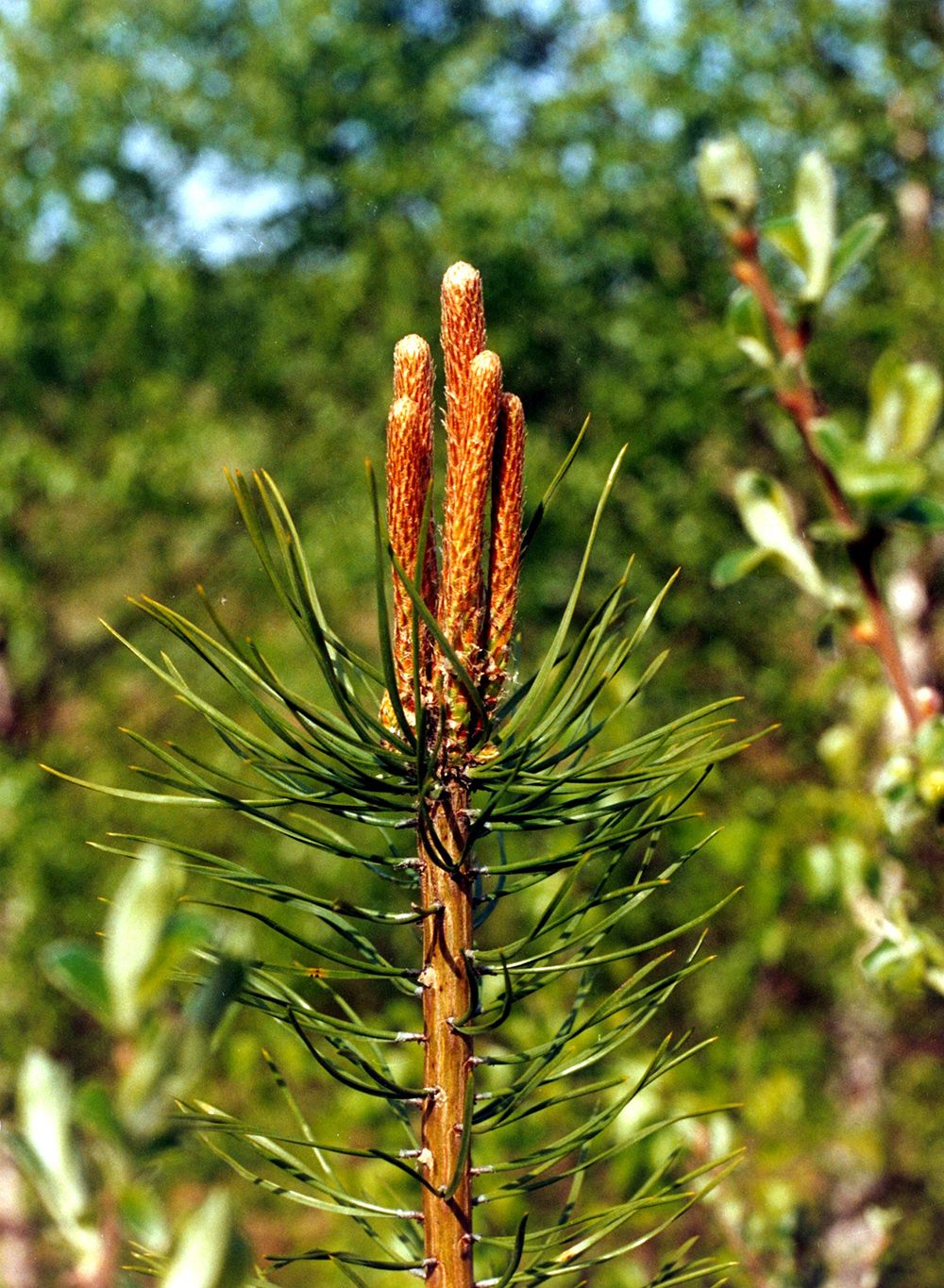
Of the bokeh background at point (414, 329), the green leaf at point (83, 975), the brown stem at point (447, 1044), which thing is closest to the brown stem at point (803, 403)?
the brown stem at point (447, 1044)

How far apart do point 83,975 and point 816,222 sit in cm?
34

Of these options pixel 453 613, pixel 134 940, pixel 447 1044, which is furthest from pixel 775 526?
pixel 134 940

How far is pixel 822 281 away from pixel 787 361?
0.03 metres

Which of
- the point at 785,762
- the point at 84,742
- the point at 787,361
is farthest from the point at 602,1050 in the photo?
the point at 84,742

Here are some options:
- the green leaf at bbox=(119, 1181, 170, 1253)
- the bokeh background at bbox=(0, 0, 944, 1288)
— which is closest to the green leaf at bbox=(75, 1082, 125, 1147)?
the green leaf at bbox=(119, 1181, 170, 1253)

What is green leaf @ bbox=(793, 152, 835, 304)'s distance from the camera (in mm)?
450

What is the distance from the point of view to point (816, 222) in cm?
46

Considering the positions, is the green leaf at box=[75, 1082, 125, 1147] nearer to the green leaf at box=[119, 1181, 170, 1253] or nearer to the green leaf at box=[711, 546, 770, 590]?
the green leaf at box=[119, 1181, 170, 1253]

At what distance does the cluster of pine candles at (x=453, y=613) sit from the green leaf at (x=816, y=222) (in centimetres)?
12

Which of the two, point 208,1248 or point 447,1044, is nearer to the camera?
point 208,1248

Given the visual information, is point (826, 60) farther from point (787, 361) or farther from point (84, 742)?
point (787, 361)

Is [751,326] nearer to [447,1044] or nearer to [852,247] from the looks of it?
[852,247]

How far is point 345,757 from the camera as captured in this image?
1.89 feet

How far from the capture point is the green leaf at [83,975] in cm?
23
